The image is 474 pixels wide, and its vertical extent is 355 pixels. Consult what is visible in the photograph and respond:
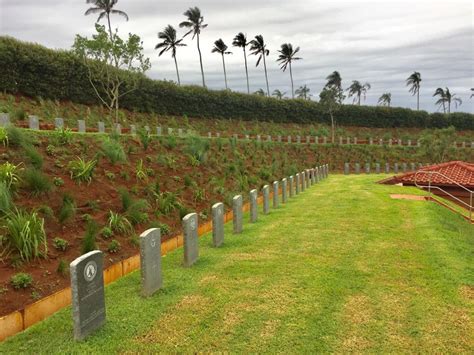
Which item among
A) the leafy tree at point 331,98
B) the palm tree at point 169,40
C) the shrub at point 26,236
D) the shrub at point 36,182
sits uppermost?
the palm tree at point 169,40

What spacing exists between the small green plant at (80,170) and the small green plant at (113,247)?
1992mm

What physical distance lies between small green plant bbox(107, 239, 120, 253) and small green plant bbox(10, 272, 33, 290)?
6.22ft

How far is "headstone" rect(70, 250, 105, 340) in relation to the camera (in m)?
4.89

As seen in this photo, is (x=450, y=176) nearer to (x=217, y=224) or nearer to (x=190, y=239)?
(x=217, y=224)

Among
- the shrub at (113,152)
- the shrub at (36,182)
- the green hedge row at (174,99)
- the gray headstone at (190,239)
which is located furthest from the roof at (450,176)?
the green hedge row at (174,99)

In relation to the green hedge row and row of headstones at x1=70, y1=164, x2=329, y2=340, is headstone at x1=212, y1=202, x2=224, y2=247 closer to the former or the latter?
row of headstones at x1=70, y1=164, x2=329, y2=340

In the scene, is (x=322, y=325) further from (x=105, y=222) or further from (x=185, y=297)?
(x=105, y=222)

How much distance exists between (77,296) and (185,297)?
180cm

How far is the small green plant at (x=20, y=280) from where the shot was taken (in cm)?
584

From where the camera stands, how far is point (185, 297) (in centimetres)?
630

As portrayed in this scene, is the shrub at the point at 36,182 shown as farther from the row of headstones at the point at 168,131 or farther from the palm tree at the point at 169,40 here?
the palm tree at the point at 169,40

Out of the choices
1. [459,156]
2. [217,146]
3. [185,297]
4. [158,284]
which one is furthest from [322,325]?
[459,156]

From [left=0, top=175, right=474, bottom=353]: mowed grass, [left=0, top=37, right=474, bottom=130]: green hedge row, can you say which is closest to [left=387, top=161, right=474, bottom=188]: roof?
[left=0, top=175, right=474, bottom=353]: mowed grass

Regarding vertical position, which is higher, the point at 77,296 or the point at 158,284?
the point at 77,296
